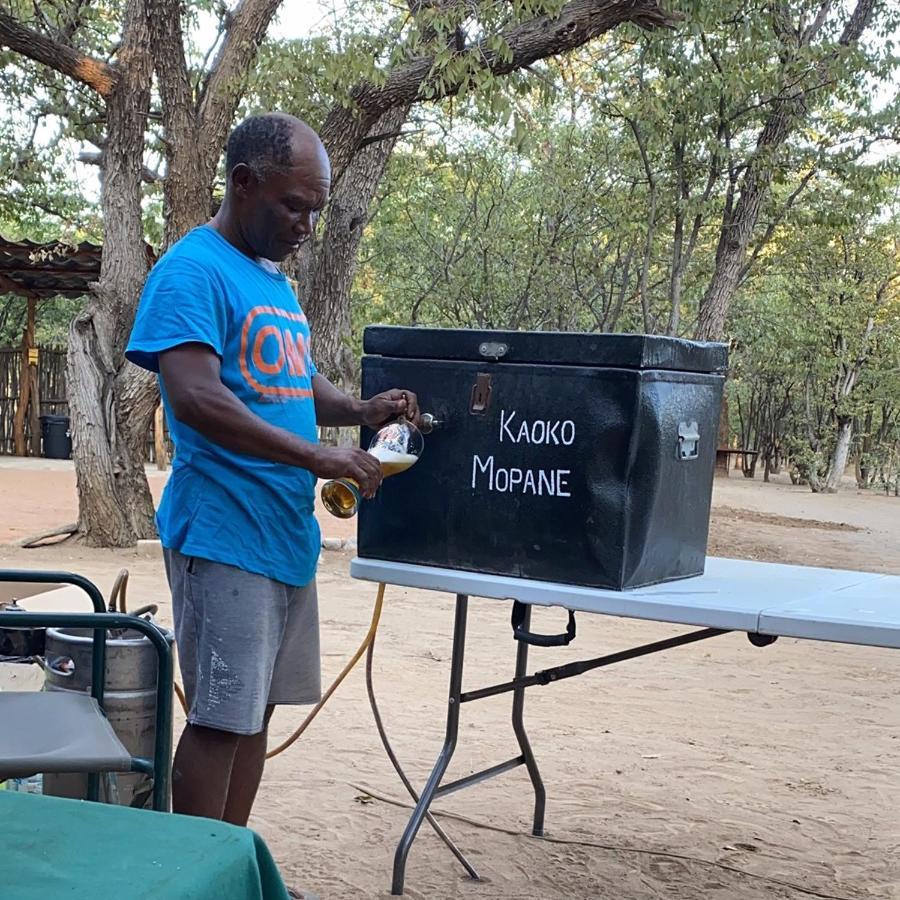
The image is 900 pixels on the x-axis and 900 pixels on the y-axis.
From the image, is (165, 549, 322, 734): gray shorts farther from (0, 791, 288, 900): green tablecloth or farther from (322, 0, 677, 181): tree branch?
(322, 0, 677, 181): tree branch

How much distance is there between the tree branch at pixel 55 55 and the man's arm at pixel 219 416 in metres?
7.31

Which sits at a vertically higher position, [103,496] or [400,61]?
[400,61]

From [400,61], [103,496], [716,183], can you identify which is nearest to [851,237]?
[716,183]

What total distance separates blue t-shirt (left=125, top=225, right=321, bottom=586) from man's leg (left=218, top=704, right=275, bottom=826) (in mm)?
395

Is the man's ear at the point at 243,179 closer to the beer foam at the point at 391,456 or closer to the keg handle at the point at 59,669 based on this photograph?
the beer foam at the point at 391,456

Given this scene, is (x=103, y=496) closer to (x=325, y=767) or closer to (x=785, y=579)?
(x=325, y=767)

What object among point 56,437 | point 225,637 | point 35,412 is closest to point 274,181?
point 225,637

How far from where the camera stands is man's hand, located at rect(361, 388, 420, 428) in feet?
8.96

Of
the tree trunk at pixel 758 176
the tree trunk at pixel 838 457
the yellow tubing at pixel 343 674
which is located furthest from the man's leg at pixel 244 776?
the tree trunk at pixel 838 457

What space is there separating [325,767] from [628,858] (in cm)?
119

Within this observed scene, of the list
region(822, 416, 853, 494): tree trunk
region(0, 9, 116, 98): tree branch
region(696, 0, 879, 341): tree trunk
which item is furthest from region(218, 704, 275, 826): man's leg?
region(822, 416, 853, 494): tree trunk

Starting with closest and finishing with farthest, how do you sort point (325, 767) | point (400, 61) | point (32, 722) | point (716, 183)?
point (32, 722) < point (325, 767) < point (400, 61) < point (716, 183)

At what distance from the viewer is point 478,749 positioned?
14.8 feet

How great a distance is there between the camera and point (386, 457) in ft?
8.73
